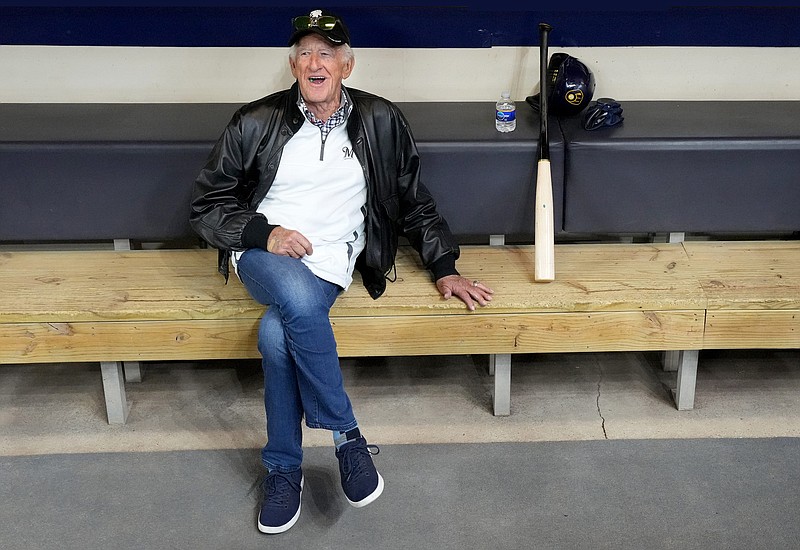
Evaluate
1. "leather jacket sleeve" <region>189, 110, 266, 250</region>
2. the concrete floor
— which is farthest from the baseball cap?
the concrete floor

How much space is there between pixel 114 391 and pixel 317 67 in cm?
121

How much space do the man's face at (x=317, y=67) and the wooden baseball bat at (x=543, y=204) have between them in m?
0.72

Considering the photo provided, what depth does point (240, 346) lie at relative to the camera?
9.82 ft

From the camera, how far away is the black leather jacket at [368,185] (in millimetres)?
2834

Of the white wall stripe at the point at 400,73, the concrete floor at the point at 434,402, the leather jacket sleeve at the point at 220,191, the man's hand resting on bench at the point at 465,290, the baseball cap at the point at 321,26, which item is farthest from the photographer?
the white wall stripe at the point at 400,73

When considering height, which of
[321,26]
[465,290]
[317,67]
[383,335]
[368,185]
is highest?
[321,26]

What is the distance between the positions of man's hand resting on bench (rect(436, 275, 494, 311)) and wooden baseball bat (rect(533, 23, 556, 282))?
206 millimetres

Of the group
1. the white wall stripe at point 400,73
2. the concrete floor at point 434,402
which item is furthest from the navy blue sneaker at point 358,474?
the white wall stripe at point 400,73

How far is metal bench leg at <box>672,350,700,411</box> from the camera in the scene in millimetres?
3104

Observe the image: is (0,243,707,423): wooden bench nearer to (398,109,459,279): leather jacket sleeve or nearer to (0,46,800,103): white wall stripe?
(398,109,459,279): leather jacket sleeve

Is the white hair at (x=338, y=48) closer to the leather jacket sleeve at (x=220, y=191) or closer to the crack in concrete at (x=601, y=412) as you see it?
the leather jacket sleeve at (x=220, y=191)

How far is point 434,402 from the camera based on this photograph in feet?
10.6

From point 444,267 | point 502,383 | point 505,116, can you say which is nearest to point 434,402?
point 502,383

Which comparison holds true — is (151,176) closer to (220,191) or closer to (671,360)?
(220,191)
